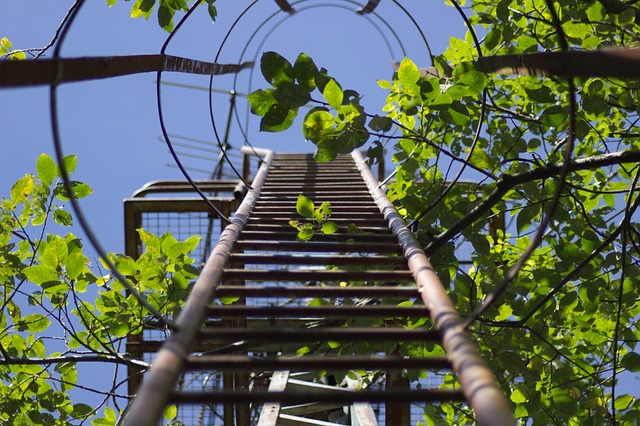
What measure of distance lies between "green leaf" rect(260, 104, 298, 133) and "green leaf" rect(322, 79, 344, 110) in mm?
135

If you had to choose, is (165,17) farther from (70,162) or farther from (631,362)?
(631,362)

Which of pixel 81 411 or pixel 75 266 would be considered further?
pixel 81 411

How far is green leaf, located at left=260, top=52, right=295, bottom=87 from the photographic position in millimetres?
2742

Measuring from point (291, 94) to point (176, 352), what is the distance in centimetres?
140

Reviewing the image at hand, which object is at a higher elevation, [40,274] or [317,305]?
[40,274]

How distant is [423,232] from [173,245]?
1.23m

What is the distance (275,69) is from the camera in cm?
277

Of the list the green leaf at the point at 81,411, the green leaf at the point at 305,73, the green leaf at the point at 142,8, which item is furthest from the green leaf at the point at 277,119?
the green leaf at the point at 81,411

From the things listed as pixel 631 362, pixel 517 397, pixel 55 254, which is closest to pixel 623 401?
pixel 631 362

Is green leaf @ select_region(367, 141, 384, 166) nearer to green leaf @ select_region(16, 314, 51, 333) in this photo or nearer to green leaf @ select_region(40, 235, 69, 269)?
green leaf @ select_region(40, 235, 69, 269)

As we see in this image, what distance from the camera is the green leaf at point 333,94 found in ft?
9.39

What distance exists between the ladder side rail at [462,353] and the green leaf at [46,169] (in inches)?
73.5

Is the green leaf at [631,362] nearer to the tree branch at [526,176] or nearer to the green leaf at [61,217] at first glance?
the tree branch at [526,176]

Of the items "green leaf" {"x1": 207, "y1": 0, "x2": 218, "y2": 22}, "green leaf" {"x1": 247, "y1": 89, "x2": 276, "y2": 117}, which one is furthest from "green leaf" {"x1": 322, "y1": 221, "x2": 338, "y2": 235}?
"green leaf" {"x1": 207, "y1": 0, "x2": 218, "y2": 22}
